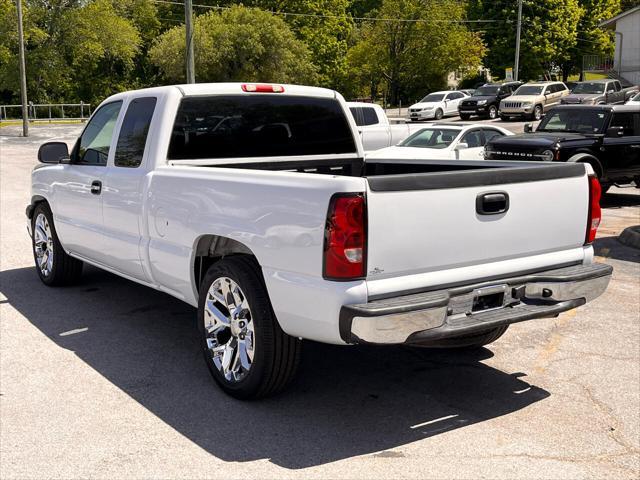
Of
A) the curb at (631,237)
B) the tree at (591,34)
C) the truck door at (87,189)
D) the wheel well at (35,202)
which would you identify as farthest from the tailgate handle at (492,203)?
the tree at (591,34)

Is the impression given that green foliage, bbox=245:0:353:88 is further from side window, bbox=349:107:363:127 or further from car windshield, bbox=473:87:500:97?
side window, bbox=349:107:363:127

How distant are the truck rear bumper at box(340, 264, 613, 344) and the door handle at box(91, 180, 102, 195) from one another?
10.4ft

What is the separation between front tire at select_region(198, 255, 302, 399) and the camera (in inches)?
178

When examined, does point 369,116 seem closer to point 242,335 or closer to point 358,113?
point 358,113

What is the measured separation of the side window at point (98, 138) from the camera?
257 inches

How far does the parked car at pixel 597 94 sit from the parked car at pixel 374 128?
17049mm

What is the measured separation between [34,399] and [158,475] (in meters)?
1.42

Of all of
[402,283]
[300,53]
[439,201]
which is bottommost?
[402,283]

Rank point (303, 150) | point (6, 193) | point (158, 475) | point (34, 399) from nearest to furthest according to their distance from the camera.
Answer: point (158, 475), point (34, 399), point (303, 150), point (6, 193)

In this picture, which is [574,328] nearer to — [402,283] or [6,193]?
[402,283]

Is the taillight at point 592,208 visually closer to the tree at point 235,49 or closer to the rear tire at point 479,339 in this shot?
the rear tire at point 479,339

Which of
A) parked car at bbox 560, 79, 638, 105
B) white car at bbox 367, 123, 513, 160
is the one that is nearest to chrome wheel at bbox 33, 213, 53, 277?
white car at bbox 367, 123, 513, 160

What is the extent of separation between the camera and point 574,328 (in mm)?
6523

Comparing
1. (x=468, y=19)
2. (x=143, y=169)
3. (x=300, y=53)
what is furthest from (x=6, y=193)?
(x=468, y=19)
